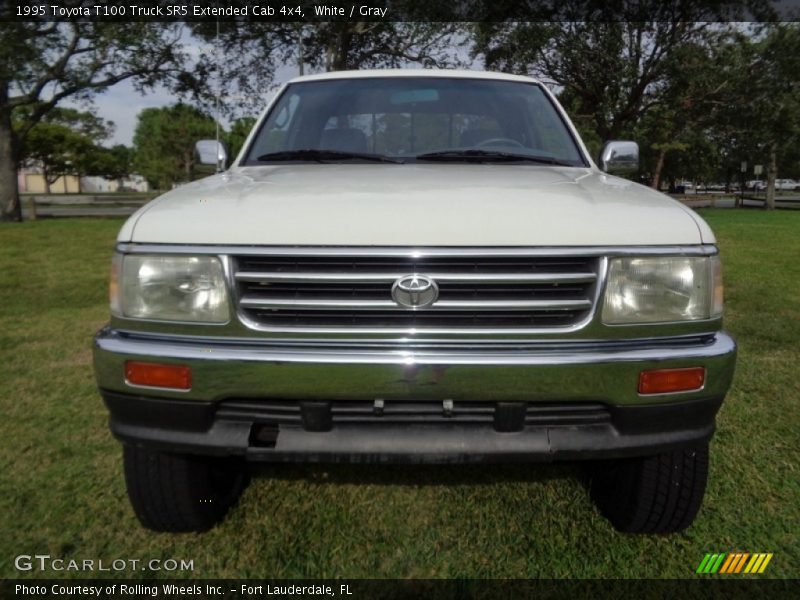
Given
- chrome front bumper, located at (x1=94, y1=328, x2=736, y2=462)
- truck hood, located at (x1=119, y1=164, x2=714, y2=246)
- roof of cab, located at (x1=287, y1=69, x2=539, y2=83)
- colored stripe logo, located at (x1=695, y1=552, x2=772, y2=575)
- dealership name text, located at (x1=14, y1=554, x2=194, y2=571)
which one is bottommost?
dealership name text, located at (x1=14, y1=554, x2=194, y2=571)

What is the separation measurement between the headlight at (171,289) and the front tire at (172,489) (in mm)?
532

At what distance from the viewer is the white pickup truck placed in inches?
74.0

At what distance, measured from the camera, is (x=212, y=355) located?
190cm

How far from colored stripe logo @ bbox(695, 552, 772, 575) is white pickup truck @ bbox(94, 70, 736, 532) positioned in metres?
0.58

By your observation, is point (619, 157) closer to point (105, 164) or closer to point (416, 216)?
point (416, 216)

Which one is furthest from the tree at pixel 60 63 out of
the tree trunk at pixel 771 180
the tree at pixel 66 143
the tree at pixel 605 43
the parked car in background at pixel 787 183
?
the parked car in background at pixel 787 183

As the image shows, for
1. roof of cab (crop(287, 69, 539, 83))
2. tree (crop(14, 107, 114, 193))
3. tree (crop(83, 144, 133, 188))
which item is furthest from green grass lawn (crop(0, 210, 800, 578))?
tree (crop(83, 144, 133, 188))

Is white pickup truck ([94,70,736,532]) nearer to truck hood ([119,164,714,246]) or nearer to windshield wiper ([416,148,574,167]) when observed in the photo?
truck hood ([119,164,714,246])

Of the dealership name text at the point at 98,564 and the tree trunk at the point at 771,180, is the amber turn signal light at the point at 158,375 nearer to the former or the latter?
the dealership name text at the point at 98,564

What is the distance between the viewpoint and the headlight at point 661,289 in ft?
6.32

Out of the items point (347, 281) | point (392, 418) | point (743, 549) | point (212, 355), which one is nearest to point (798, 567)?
point (743, 549)

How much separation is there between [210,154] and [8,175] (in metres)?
19.9

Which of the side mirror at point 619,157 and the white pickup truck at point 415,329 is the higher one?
the side mirror at point 619,157

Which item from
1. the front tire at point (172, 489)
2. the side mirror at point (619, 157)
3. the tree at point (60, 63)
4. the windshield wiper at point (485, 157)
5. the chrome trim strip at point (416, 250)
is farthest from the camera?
the tree at point (60, 63)
